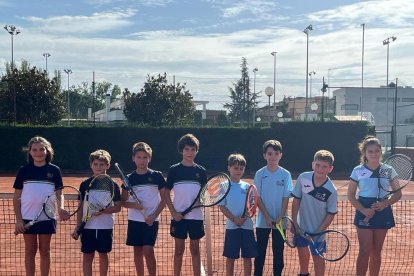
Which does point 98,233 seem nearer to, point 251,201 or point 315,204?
point 251,201

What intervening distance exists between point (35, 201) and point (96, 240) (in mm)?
658

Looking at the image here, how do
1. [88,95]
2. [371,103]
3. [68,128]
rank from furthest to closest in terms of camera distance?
[88,95] < [371,103] < [68,128]

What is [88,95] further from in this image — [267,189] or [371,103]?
[267,189]

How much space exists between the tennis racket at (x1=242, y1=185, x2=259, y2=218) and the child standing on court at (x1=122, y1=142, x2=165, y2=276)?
0.78m

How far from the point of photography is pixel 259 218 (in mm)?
4965

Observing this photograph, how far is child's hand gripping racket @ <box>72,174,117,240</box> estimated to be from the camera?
466 cm

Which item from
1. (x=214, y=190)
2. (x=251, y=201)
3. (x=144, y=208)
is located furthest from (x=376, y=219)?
(x=144, y=208)

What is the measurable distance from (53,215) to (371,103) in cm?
4842

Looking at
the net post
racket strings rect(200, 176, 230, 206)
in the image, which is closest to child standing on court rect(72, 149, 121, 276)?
racket strings rect(200, 176, 230, 206)

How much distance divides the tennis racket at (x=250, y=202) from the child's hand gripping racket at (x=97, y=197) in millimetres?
1219

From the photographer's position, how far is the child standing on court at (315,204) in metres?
4.74

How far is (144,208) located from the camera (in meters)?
4.82

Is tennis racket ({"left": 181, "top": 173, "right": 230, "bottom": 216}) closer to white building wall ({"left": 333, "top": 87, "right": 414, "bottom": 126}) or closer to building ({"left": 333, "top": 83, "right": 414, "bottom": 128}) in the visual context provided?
building ({"left": 333, "top": 83, "right": 414, "bottom": 128})

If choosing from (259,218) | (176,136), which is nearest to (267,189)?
(259,218)
